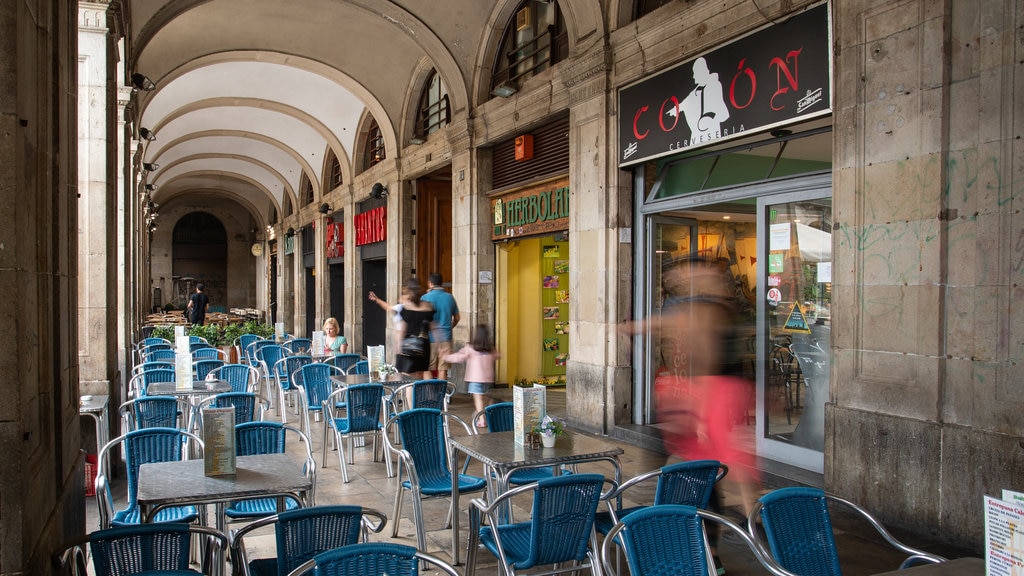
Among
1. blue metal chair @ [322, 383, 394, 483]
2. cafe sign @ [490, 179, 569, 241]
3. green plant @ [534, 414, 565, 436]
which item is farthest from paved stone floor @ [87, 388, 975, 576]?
cafe sign @ [490, 179, 569, 241]

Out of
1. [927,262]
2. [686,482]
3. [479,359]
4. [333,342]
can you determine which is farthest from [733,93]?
[333,342]

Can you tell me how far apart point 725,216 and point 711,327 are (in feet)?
8.44

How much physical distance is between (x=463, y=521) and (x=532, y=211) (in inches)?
215

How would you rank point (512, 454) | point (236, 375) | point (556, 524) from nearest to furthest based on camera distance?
point (556, 524), point (512, 454), point (236, 375)

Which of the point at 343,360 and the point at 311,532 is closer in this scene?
the point at 311,532

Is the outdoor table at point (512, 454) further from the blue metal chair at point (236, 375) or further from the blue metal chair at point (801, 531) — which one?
the blue metal chair at point (236, 375)

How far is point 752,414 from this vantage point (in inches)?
266

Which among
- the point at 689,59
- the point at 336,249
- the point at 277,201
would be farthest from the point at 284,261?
the point at 689,59

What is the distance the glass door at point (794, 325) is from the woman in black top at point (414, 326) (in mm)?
3967

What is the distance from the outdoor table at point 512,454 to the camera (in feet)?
12.4

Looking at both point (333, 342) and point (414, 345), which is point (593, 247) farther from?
point (333, 342)

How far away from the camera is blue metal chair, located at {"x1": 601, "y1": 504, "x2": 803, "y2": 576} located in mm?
2607

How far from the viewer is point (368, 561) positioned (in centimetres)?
228

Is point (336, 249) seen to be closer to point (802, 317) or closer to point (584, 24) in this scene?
point (584, 24)
